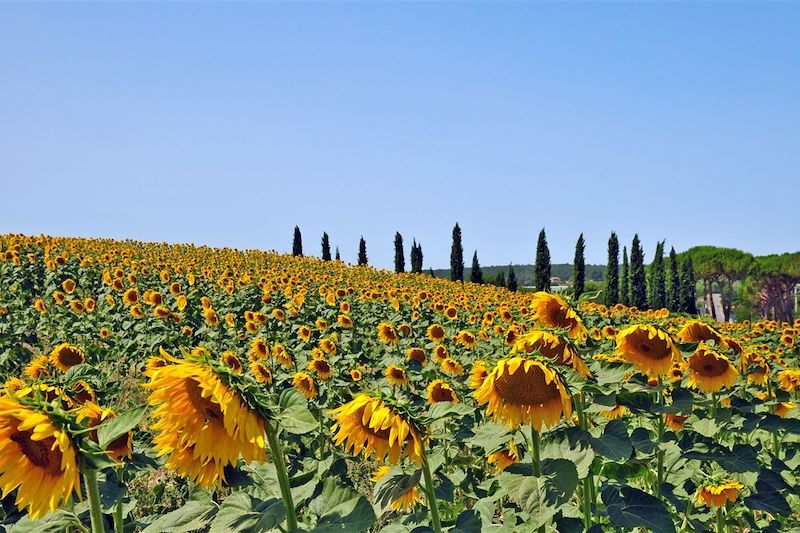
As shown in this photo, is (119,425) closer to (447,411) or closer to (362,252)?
(447,411)

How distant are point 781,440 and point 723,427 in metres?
1.95

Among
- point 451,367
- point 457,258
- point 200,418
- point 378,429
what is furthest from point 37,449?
point 457,258

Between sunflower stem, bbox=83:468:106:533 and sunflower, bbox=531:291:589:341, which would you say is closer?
sunflower stem, bbox=83:468:106:533

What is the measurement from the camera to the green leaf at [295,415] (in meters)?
1.88

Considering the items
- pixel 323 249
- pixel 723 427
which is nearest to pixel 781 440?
pixel 723 427

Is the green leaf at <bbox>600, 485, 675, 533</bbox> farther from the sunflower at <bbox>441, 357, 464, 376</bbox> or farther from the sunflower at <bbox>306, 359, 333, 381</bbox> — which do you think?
the sunflower at <bbox>306, 359, 333, 381</bbox>

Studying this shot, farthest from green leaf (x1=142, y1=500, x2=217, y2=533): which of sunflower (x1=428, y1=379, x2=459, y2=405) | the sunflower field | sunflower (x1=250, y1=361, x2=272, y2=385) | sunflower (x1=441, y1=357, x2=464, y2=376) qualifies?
sunflower (x1=441, y1=357, x2=464, y2=376)

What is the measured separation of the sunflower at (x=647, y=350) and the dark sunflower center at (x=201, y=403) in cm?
280

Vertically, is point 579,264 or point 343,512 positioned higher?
point 579,264

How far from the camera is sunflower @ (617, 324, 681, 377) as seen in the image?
3855 millimetres

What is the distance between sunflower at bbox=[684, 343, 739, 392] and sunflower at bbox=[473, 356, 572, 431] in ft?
6.57

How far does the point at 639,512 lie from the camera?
311 cm

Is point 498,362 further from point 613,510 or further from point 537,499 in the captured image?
point 613,510

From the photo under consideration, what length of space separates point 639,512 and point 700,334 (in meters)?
1.92
